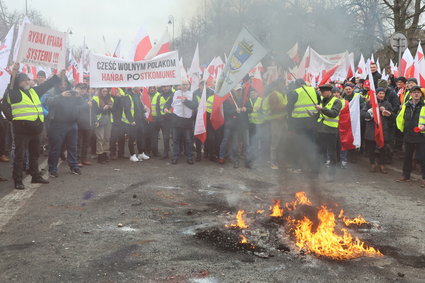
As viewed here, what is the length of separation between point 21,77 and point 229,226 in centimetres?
445

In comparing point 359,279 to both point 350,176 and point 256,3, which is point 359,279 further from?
point 256,3

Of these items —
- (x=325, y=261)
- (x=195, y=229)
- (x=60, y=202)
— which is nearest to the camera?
(x=325, y=261)

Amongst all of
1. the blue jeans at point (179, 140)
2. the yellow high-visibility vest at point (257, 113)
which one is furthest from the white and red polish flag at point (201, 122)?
the yellow high-visibility vest at point (257, 113)

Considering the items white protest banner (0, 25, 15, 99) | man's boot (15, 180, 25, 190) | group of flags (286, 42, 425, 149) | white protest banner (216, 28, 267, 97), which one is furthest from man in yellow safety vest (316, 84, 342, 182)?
white protest banner (0, 25, 15, 99)

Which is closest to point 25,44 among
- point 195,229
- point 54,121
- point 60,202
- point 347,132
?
point 54,121

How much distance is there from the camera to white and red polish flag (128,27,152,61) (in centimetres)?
960

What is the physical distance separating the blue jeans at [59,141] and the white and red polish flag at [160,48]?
2230 millimetres

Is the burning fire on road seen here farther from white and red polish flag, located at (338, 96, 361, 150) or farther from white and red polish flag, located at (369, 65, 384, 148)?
white and red polish flag, located at (369, 65, 384, 148)

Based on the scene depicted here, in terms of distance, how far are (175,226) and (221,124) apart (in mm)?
5081

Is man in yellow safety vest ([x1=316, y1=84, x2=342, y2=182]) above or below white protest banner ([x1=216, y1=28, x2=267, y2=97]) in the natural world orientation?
below

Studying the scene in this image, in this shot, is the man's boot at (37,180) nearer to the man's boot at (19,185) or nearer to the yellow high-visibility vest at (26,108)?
the man's boot at (19,185)

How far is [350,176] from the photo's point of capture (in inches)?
348

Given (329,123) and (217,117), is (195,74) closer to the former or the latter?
(217,117)

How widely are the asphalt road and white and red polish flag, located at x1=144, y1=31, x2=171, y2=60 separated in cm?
261
